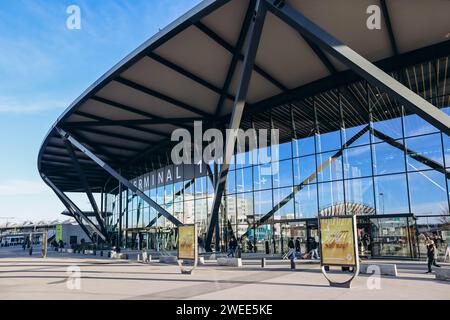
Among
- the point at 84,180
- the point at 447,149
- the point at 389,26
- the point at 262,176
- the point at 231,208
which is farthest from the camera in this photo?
the point at 84,180

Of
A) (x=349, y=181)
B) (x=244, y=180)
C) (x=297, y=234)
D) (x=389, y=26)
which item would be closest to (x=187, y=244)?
(x=297, y=234)

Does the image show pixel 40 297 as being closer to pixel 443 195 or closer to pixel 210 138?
pixel 443 195

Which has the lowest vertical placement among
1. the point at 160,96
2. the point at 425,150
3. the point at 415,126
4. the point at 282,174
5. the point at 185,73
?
the point at 282,174

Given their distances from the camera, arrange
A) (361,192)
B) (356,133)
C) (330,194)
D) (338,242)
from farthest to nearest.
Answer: (330,194) < (356,133) < (361,192) < (338,242)

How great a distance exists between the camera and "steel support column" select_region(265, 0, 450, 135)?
12.7m

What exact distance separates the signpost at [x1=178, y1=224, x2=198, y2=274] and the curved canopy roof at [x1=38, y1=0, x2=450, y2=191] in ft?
31.2

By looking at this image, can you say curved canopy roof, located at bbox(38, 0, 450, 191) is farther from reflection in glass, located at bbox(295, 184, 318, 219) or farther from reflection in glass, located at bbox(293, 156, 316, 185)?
reflection in glass, located at bbox(295, 184, 318, 219)

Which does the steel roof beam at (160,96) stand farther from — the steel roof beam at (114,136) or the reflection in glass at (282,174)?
the steel roof beam at (114,136)

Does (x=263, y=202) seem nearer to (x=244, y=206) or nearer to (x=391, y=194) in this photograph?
(x=244, y=206)

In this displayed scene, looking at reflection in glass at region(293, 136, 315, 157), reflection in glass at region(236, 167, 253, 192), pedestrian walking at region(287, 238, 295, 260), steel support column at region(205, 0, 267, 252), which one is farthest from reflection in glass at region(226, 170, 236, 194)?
pedestrian walking at region(287, 238, 295, 260)

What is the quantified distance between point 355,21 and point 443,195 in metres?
10.3

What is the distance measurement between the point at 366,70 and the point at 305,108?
1250 cm

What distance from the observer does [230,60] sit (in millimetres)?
20938

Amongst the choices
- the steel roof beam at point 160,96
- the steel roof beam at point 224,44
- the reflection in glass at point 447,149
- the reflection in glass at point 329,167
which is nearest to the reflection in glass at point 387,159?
the reflection in glass at point 447,149
